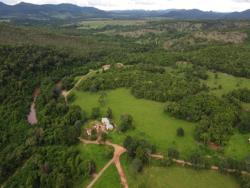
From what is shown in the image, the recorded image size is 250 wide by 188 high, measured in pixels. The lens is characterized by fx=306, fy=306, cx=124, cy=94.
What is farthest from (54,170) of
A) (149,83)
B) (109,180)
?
(149,83)

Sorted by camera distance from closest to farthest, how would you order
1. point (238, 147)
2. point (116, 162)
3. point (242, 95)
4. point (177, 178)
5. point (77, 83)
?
point (177, 178) → point (116, 162) → point (238, 147) → point (242, 95) → point (77, 83)

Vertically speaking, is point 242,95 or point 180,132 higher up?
point 242,95

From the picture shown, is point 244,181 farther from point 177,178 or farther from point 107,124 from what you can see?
point 107,124

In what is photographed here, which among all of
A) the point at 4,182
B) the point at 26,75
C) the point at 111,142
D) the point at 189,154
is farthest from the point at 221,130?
the point at 26,75

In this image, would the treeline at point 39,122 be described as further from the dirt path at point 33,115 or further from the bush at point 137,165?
the bush at point 137,165

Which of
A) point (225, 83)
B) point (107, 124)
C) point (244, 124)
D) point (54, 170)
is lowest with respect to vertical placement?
point (54, 170)

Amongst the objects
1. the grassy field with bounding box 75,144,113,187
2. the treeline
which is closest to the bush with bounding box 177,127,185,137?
the grassy field with bounding box 75,144,113,187

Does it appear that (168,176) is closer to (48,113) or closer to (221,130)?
(221,130)
